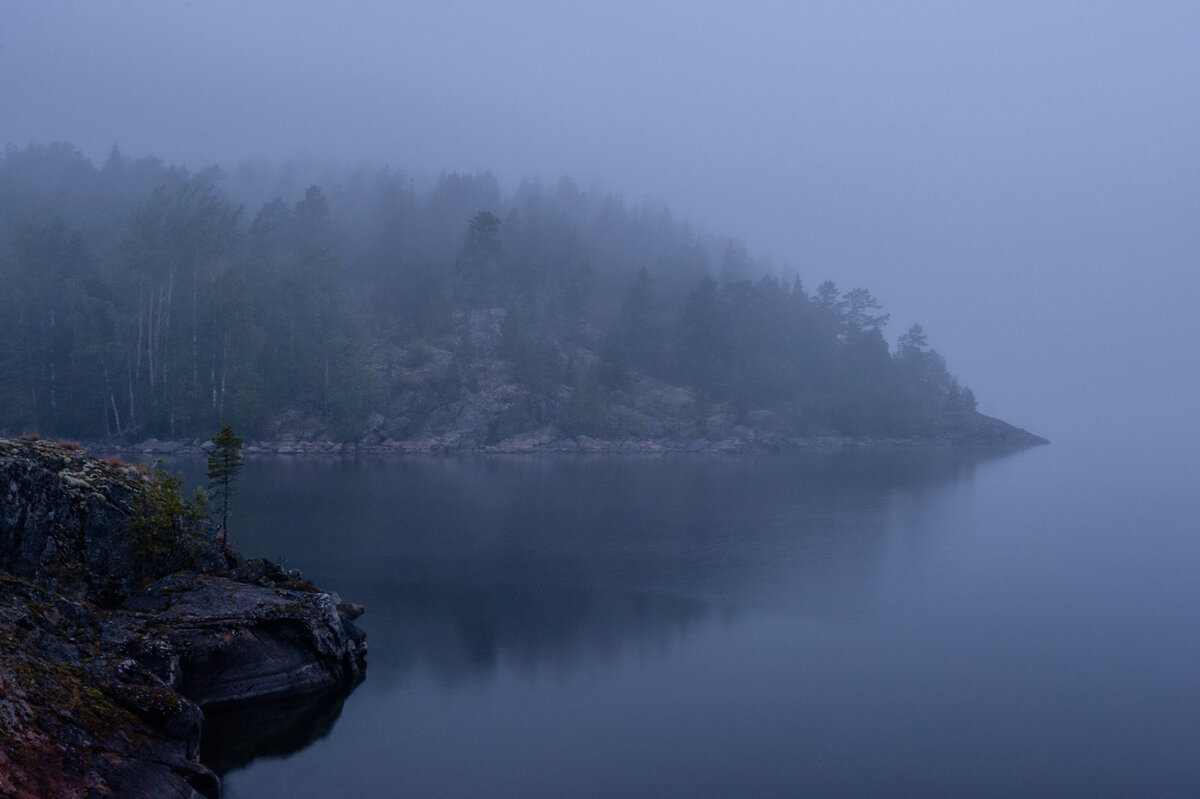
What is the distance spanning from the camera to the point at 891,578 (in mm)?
31859

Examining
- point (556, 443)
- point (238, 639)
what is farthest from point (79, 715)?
point (556, 443)

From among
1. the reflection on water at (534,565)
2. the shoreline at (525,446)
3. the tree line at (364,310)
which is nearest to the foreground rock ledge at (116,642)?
the reflection on water at (534,565)

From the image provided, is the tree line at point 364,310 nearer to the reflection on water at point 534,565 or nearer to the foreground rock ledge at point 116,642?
the reflection on water at point 534,565

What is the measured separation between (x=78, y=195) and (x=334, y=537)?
9620cm

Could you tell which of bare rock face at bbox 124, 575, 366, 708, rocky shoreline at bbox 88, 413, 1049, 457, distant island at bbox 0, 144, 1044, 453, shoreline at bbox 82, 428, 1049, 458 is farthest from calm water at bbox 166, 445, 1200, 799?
distant island at bbox 0, 144, 1044, 453

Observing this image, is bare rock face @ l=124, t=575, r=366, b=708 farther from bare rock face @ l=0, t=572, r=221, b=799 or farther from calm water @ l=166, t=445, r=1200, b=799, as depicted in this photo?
bare rock face @ l=0, t=572, r=221, b=799

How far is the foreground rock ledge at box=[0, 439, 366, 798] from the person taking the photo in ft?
36.3

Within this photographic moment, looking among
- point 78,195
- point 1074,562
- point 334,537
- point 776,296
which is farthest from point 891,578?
point 78,195

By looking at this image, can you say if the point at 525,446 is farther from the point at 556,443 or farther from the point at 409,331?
the point at 409,331

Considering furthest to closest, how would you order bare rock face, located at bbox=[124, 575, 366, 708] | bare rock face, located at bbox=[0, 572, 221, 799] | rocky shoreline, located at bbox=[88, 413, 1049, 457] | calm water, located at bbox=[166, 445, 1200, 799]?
rocky shoreline, located at bbox=[88, 413, 1049, 457]
bare rock face, located at bbox=[124, 575, 366, 708]
calm water, located at bbox=[166, 445, 1200, 799]
bare rock face, located at bbox=[0, 572, 221, 799]

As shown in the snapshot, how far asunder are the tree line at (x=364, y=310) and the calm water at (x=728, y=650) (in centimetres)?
2614

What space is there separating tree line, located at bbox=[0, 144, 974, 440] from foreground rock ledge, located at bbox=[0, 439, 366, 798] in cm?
5190

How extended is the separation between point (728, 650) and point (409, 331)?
68.4 metres

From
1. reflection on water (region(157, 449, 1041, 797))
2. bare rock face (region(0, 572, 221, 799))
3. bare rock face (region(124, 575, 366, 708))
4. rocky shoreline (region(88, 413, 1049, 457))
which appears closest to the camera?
bare rock face (region(0, 572, 221, 799))
